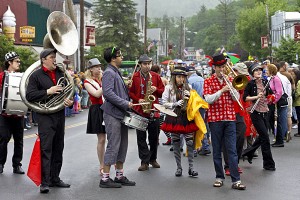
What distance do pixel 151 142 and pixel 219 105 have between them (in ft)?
7.48

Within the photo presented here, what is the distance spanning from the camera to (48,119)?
8.54 meters

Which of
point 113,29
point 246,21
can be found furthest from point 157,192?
point 246,21

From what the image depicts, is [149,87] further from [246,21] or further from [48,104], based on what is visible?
[246,21]

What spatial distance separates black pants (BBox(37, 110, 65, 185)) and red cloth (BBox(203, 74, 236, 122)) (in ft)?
7.28

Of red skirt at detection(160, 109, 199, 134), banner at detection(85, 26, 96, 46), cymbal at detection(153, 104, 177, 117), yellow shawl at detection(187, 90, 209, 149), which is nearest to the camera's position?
cymbal at detection(153, 104, 177, 117)

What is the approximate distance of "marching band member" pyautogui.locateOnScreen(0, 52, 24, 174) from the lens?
32.7 feet

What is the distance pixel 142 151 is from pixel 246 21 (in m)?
76.8

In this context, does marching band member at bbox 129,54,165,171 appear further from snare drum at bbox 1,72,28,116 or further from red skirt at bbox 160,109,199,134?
snare drum at bbox 1,72,28,116

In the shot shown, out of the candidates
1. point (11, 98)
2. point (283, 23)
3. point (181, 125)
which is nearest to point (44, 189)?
point (11, 98)

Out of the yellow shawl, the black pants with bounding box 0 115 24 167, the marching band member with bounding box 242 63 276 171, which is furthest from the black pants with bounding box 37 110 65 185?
the marching band member with bounding box 242 63 276 171

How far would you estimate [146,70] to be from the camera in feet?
34.7

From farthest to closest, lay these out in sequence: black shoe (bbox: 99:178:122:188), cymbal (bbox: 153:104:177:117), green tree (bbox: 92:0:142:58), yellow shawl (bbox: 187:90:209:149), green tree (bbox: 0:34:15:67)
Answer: green tree (bbox: 92:0:142:58), green tree (bbox: 0:34:15:67), yellow shawl (bbox: 187:90:209:149), cymbal (bbox: 153:104:177:117), black shoe (bbox: 99:178:122:188)

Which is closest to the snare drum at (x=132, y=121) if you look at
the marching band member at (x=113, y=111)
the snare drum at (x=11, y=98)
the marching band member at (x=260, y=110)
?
the marching band member at (x=113, y=111)

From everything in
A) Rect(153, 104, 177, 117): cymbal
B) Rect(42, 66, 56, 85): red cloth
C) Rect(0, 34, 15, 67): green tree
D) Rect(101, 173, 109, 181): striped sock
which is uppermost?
Rect(0, 34, 15, 67): green tree
